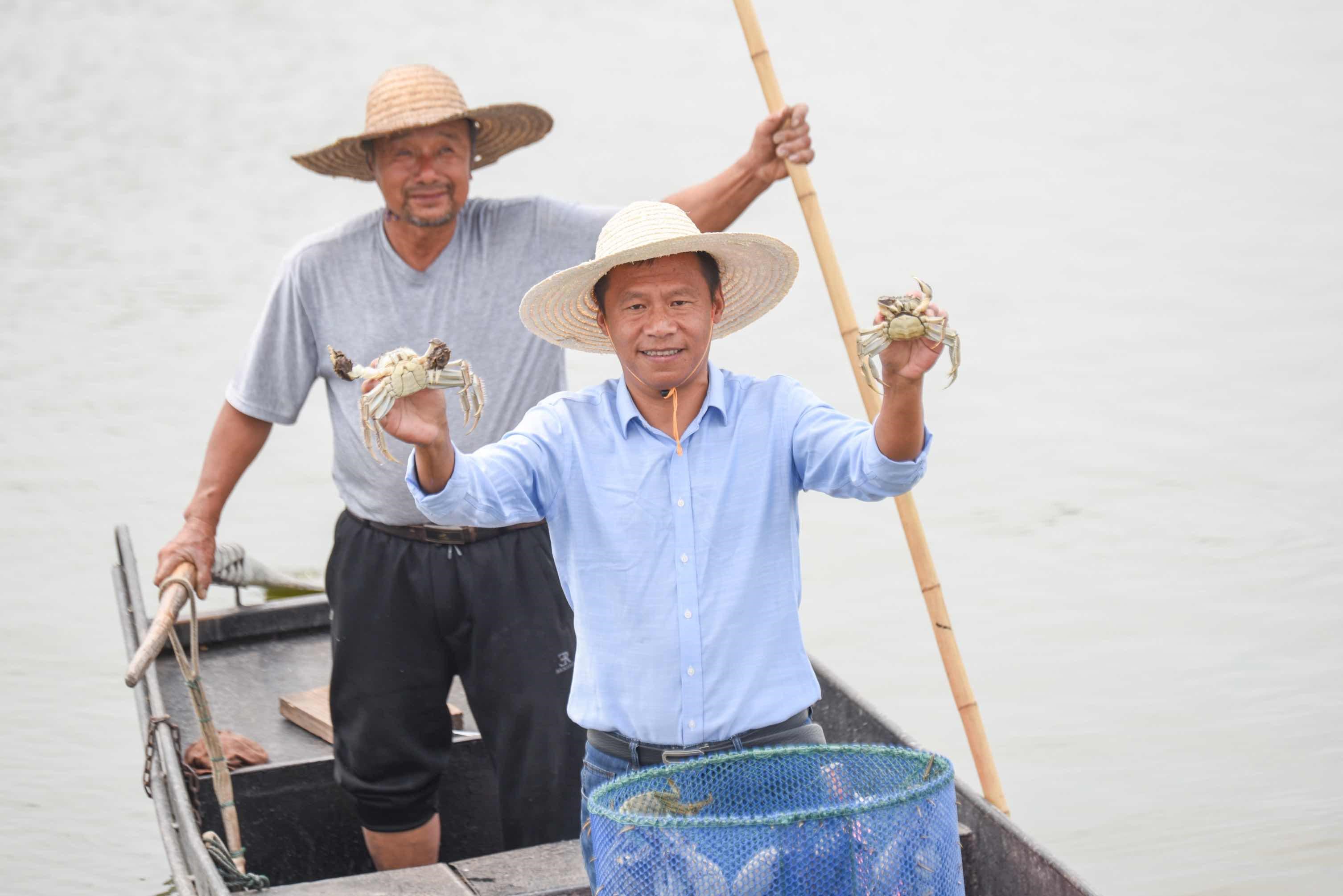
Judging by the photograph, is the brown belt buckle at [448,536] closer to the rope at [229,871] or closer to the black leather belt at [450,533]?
the black leather belt at [450,533]

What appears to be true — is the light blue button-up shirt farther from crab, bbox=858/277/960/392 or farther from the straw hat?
the straw hat

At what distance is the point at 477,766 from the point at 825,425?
2098 mm

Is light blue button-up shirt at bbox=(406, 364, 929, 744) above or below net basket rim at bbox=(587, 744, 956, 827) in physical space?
above

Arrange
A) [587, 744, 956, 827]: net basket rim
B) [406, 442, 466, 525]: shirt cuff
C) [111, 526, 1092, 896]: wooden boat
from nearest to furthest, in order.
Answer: [587, 744, 956, 827]: net basket rim
[406, 442, 466, 525]: shirt cuff
[111, 526, 1092, 896]: wooden boat

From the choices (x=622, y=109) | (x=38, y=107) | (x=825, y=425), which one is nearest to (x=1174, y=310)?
(x=622, y=109)

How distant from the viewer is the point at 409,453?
316 centimetres

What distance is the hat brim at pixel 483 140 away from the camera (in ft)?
11.1

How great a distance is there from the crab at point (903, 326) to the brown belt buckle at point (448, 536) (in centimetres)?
140

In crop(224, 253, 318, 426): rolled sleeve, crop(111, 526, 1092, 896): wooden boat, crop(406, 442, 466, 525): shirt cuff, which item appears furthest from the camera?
crop(224, 253, 318, 426): rolled sleeve

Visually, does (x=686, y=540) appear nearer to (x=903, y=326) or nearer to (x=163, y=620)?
(x=903, y=326)

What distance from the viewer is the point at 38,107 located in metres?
12.0

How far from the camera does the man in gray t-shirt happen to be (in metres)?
3.22

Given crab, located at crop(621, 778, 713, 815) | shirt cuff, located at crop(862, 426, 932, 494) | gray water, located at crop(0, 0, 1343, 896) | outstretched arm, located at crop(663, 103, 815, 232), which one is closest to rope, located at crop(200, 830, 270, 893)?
crab, located at crop(621, 778, 713, 815)

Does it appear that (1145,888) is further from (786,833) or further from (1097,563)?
(786,833)
